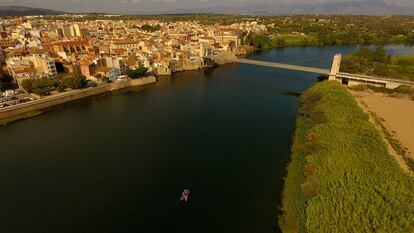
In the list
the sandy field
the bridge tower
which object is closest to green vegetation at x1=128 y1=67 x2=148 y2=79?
the bridge tower

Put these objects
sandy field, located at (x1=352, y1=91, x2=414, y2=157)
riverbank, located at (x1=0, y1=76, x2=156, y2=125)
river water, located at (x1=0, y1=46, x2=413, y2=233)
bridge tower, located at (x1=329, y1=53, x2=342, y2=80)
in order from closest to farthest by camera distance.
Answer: river water, located at (x1=0, y1=46, x2=413, y2=233), sandy field, located at (x1=352, y1=91, x2=414, y2=157), riverbank, located at (x1=0, y1=76, x2=156, y2=125), bridge tower, located at (x1=329, y1=53, x2=342, y2=80)

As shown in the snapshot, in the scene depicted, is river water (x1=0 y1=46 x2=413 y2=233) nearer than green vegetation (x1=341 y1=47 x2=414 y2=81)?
Yes

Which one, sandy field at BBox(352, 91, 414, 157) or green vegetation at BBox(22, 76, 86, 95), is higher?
green vegetation at BBox(22, 76, 86, 95)

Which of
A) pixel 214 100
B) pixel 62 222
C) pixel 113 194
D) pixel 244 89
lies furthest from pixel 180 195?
pixel 244 89

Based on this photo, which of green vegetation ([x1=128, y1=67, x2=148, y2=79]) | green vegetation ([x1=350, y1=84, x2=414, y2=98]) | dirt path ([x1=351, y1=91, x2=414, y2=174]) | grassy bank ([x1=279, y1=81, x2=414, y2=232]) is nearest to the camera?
grassy bank ([x1=279, y1=81, x2=414, y2=232])

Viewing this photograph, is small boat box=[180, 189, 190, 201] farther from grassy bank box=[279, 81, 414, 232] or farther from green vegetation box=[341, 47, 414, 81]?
green vegetation box=[341, 47, 414, 81]

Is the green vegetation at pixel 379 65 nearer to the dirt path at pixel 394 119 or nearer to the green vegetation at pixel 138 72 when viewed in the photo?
the dirt path at pixel 394 119

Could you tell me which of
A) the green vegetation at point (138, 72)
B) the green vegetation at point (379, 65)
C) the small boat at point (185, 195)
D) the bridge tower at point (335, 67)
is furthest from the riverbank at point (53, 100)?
the green vegetation at point (379, 65)
